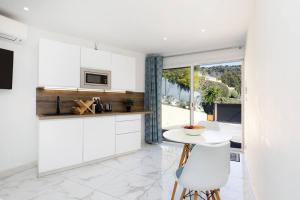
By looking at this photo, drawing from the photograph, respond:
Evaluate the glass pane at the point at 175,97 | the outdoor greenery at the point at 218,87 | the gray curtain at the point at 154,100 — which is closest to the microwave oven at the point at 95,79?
the gray curtain at the point at 154,100

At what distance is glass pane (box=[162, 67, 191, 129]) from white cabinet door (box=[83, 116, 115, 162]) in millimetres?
2025

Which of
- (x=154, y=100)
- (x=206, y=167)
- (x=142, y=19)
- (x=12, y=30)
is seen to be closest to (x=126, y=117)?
(x=154, y=100)

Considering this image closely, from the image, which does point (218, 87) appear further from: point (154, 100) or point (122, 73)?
point (122, 73)

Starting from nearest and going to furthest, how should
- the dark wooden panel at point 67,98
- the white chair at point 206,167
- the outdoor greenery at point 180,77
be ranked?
the white chair at point 206,167 < the dark wooden panel at point 67,98 < the outdoor greenery at point 180,77

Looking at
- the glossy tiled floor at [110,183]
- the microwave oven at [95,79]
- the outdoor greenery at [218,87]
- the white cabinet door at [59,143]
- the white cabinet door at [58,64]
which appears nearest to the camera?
the glossy tiled floor at [110,183]

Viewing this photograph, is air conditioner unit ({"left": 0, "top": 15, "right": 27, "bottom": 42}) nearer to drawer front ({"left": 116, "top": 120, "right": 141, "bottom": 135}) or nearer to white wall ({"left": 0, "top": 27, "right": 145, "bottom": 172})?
white wall ({"left": 0, "top": 27, "right": 145, "bottom": 172})

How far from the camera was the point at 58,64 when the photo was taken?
3.33m

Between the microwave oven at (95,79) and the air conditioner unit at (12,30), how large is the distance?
1.06 metres

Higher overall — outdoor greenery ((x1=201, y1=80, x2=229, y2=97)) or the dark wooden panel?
outdoor greenery ((x1=201, y1=80, x2=229, y2=97))

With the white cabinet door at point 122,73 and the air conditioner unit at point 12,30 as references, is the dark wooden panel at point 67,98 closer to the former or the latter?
the white cabinet door at point 122,73

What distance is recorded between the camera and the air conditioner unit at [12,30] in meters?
2.71

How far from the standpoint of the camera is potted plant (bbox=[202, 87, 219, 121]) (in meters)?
4.76

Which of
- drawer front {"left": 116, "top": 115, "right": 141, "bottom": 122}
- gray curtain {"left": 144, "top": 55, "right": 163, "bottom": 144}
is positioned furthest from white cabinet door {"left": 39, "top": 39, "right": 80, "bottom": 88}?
gray curtain {"left": 144, "top": 55, "right": 163, "bottom": 144}

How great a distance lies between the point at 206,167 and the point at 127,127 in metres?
2.79
